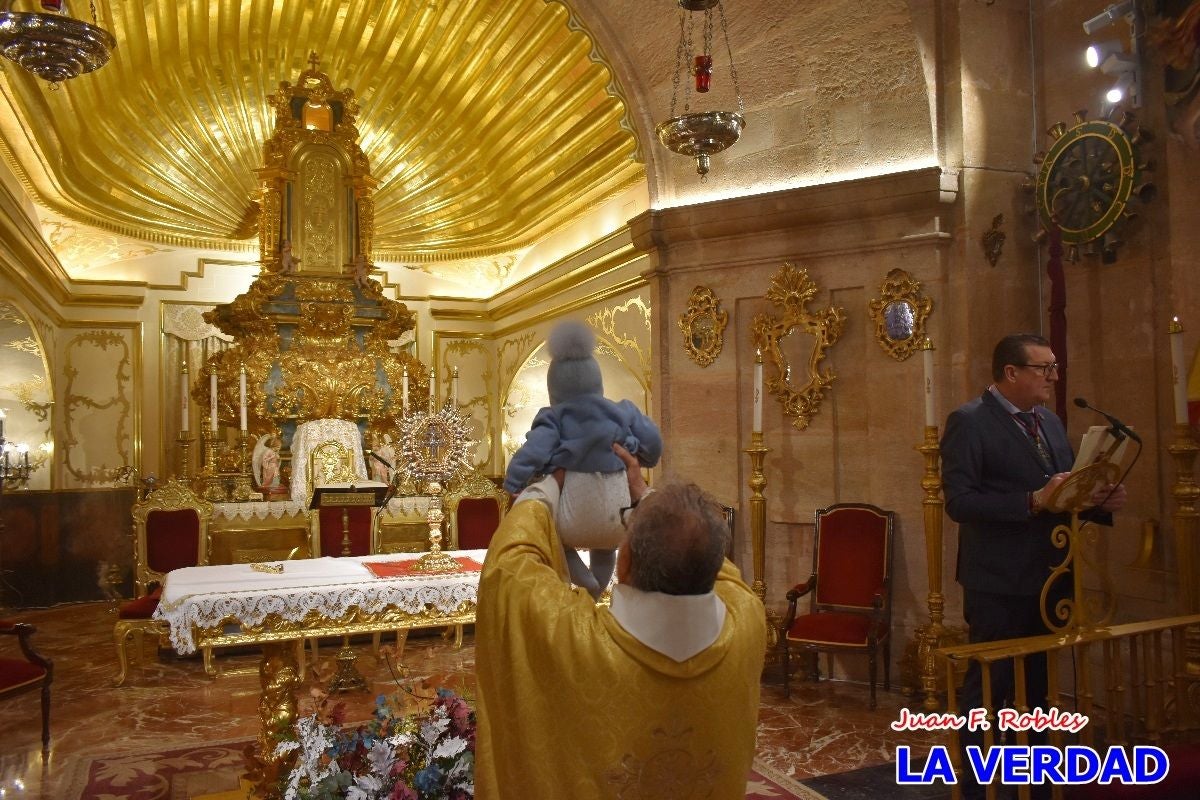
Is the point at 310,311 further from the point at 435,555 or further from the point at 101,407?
the point at 435,555

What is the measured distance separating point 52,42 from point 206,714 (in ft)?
11.4

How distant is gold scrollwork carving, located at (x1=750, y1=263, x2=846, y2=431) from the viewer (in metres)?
5.85

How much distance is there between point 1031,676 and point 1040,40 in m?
3.91

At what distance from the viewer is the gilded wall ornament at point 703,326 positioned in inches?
247

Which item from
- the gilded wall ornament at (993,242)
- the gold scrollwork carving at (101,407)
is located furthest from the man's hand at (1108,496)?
the gold scrollwork carving at (101,407)

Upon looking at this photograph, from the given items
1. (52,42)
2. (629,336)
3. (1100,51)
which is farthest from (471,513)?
(1100,51)

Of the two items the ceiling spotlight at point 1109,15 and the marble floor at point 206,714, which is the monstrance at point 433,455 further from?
the ceiling spotlight at point 1109,15

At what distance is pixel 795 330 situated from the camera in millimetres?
5988

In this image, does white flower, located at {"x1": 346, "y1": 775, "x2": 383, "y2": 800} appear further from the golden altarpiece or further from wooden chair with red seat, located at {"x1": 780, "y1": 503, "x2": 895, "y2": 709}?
the golden altarpiece

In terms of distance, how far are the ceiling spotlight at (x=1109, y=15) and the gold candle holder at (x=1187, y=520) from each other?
2393mm

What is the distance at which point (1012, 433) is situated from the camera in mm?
3418

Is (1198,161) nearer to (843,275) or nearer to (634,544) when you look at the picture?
(843,275)

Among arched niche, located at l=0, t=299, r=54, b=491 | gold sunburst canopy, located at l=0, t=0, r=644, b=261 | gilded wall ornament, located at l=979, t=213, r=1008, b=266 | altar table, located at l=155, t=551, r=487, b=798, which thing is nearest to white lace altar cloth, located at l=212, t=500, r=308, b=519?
arched niche, located at l=0, t=299, r=54, b=491

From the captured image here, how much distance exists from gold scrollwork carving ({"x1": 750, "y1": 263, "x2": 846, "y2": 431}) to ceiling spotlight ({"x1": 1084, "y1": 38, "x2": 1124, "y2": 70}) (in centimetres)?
188
